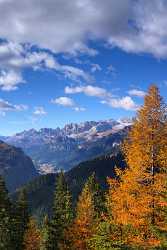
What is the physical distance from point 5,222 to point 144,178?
112 ft

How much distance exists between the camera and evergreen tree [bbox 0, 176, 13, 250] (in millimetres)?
57059

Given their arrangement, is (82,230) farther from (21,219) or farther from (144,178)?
(144,178)

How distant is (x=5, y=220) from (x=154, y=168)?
3395 cm

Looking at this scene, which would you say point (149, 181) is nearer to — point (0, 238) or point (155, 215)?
point (155, 215)

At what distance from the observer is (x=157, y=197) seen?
2820 cm

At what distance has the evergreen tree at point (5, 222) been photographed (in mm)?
57059

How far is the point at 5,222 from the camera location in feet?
189

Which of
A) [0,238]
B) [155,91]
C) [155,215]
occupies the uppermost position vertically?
[155,91]

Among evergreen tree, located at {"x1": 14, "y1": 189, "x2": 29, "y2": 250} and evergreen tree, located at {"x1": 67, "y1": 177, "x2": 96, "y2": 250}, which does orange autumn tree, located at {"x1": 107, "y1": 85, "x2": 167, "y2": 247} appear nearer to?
evergreen tree, located at {"x1": 67, "y1": 177, "x2": 96, "y2": 250}

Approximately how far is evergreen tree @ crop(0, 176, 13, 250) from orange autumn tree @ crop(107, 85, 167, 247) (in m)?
31.3

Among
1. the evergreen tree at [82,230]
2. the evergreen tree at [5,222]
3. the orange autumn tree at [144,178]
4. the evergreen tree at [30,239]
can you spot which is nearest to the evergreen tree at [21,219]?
the evergreen tree at [30,239]

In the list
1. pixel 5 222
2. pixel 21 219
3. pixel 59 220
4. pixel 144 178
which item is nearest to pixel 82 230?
pixel 59 220

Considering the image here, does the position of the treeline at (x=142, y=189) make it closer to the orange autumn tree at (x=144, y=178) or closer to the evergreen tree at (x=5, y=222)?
the orange autumn tree at (x=144, y=178)

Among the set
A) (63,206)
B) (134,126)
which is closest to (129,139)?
(134,126)
